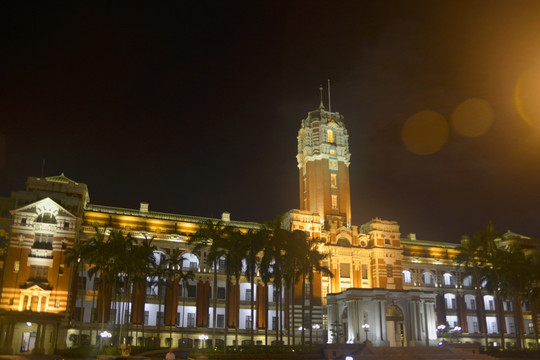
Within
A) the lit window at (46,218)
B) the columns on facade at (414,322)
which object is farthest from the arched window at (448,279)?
the lit window at (46,218)

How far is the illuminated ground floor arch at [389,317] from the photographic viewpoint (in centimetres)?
7788

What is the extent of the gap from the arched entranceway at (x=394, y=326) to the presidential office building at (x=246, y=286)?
15cm

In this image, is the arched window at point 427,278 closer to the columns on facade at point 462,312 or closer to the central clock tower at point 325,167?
the columns on facade at point 462,312

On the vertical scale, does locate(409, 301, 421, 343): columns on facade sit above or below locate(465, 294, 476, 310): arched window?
below

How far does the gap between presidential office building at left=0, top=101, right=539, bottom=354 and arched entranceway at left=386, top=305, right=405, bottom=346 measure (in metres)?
0.15

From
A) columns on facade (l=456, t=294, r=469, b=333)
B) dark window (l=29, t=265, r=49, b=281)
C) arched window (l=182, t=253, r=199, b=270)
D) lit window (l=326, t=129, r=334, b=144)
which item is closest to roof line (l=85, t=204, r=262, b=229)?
arched window (l=182, t=253, r=199, b=270)

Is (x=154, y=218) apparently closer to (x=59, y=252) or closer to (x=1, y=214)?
(x=59, y=252)

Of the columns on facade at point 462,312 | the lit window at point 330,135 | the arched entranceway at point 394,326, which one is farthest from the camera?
the lit window at point 330,135

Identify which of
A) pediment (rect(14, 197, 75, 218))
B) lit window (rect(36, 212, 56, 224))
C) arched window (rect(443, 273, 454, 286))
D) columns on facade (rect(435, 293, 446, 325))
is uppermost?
pediment (rect(14, 197, 75, 218))

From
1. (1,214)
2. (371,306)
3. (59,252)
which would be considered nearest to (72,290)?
(59,252)

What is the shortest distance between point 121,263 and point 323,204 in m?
47.2

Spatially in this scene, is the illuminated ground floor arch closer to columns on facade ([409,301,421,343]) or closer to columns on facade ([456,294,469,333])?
columns on facade ([409,301,421,343])

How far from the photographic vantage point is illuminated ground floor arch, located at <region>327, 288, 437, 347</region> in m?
77.9

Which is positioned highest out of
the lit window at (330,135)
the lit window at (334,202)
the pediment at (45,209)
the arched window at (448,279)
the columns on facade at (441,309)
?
the lit window at (330,135)
